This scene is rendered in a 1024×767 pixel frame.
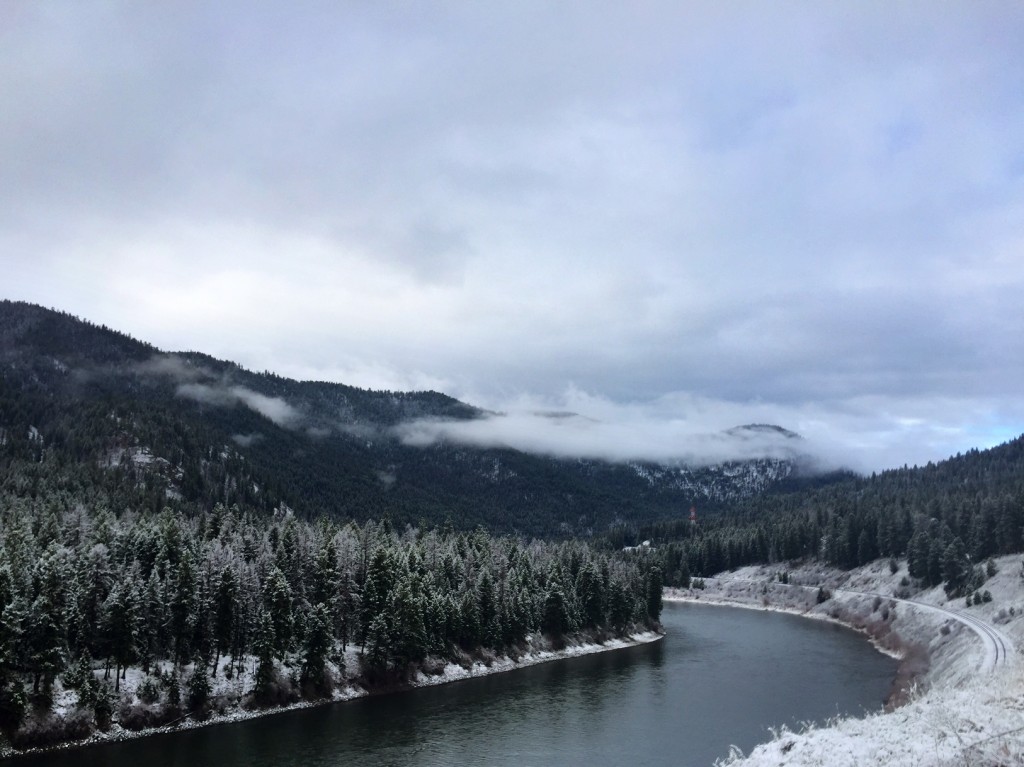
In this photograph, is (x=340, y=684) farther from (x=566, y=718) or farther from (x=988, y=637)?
(x=988, y=637)

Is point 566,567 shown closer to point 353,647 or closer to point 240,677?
point 353,647

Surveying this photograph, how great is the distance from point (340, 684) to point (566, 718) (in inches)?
1189

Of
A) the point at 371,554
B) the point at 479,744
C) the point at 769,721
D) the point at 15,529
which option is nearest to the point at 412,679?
the point at 371,554

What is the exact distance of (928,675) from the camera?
306 ft

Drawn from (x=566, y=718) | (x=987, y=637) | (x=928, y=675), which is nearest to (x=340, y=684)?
(x=566, y=718)

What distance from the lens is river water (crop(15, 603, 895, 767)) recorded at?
66.1m

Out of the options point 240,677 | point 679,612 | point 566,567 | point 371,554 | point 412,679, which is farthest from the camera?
point 679,612

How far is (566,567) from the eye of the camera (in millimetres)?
143375

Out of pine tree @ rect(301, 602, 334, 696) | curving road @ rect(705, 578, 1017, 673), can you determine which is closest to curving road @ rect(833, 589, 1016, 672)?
curving road @ rect(705, 578, 1017, 673)

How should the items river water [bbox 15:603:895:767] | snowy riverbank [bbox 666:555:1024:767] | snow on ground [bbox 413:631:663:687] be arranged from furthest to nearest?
snow on ground [bbox 413:631:663:687] → river water [bbox 15:603:895:767] → snowy riverbank [bbox 666:555:1024:767]

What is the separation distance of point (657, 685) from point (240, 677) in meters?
54.6

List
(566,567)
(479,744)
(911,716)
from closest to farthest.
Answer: (911,716) → (479,744) → (566,567)

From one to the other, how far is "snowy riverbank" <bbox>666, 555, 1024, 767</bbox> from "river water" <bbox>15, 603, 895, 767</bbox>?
10.3 m

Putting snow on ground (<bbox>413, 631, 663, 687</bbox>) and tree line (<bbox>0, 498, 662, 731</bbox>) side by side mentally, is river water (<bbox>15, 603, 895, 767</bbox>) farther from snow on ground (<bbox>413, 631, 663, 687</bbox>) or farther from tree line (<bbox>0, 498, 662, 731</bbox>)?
tree line (<bbox>0, 498, 662, 731</bbox>)
